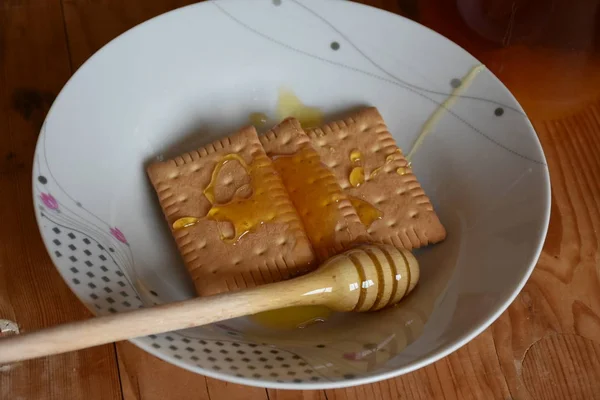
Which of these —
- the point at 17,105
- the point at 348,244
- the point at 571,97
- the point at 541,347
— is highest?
the point at 17,105

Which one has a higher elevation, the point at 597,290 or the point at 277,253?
the point at 277,253

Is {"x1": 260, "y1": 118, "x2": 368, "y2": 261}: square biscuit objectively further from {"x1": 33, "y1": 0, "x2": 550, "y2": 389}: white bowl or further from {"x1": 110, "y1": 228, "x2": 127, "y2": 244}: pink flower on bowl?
{"x1": 110, "y1": 228, "x2": 127, "y2": 244}: pink flower on bowl

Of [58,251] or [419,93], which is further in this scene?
[419,93]

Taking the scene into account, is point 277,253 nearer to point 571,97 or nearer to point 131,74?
point 131,74

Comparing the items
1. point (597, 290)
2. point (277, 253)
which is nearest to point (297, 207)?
point (277, 253)

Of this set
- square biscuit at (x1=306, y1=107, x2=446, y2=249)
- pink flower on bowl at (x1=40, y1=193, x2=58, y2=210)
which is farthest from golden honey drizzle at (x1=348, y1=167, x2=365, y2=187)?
pink flower on bowl at (x1=40, y1=193, x2=58, y2=210)

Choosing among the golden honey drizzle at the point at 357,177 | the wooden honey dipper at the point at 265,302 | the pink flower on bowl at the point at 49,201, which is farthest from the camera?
the golden honey drizzle at the point at 357,177

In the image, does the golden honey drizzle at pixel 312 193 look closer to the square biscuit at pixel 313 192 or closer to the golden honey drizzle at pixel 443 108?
the square biscuit at pixel 313 192

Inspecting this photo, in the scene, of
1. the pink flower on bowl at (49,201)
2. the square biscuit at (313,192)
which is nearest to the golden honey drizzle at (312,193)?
the square biscuit at (313,192)
